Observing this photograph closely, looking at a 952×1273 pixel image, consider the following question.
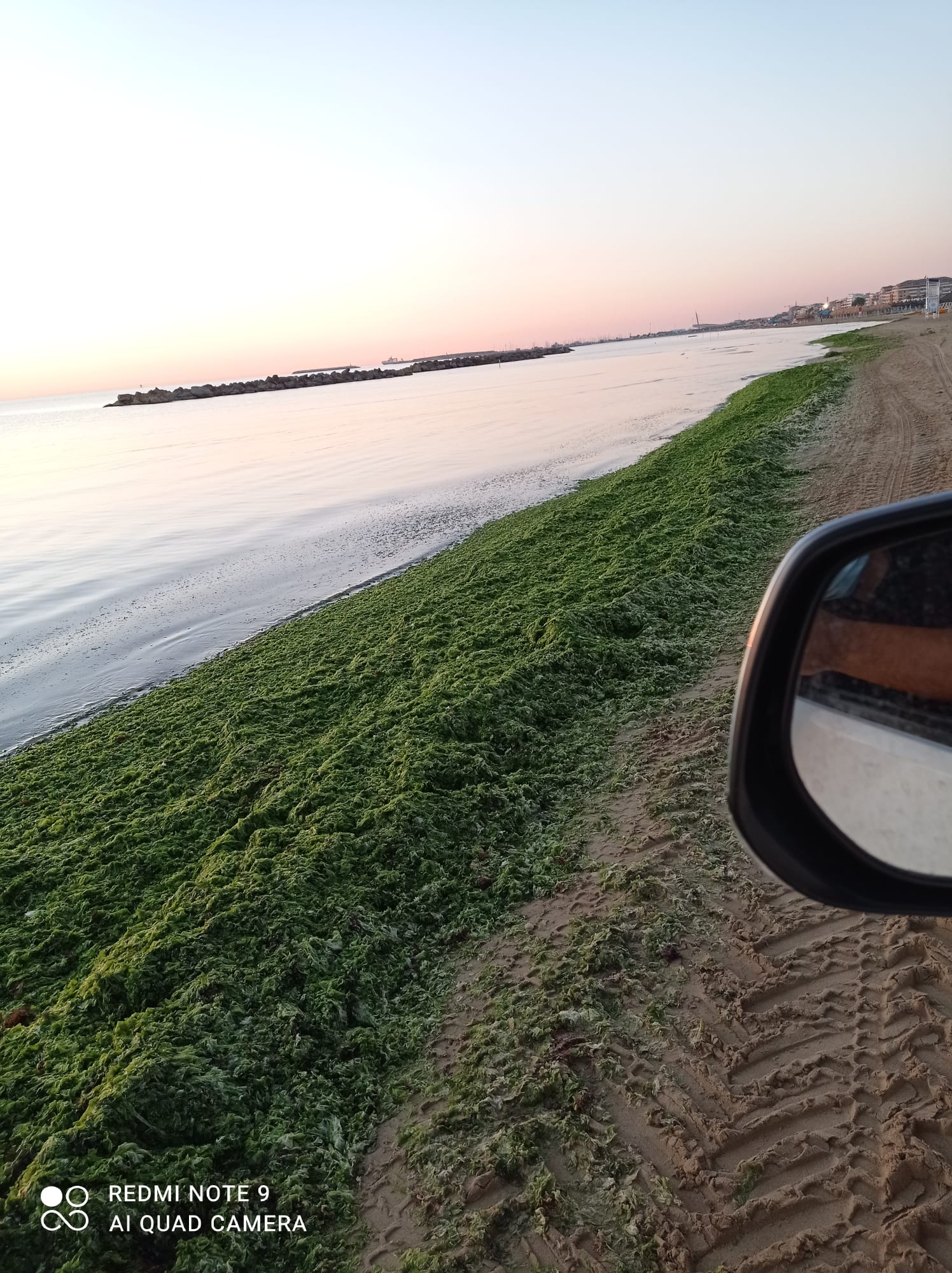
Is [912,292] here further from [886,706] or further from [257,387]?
[886,706]

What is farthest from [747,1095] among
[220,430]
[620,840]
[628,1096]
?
[220,430]

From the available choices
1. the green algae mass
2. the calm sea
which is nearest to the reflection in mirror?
the green algae mass

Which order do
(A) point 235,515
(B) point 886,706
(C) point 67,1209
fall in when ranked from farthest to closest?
(A) point 235,515 < (C) point 67,1209 < (B) point 886,706

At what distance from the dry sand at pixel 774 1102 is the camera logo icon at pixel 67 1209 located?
0.80 m

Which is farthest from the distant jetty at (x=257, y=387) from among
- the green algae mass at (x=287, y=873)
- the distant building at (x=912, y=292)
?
the green algae mass at (x=287, y=873)

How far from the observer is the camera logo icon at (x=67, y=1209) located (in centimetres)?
207

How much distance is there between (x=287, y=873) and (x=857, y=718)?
9.98 ft

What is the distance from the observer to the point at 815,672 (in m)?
1.14

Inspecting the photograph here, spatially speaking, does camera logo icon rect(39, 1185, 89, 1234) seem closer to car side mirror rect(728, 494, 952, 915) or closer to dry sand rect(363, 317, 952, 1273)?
dry sand rect(363, 317, 952, 1273)

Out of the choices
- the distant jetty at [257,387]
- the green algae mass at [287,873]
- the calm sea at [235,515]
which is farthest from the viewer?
the distant jetty at [257,387]

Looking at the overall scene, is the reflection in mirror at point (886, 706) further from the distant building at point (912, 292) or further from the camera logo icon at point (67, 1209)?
the distant building at point (912, 292)

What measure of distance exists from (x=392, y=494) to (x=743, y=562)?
1230 centimetres

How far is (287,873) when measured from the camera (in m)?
3.57

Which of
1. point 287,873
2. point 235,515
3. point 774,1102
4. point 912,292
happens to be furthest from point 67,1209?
point 912,292
